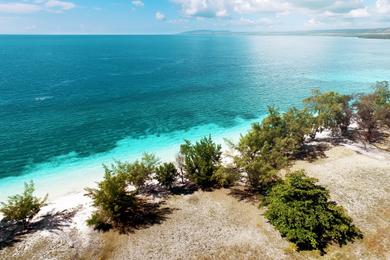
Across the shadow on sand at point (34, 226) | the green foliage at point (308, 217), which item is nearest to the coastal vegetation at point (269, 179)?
the green foliage at point (308, 217)

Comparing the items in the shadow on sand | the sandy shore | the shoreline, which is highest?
the shadow on sand

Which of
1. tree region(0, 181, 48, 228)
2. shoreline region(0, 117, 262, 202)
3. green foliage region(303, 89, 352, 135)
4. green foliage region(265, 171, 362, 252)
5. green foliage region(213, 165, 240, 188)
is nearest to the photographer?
green foliage region(265, 171, 362, 252)

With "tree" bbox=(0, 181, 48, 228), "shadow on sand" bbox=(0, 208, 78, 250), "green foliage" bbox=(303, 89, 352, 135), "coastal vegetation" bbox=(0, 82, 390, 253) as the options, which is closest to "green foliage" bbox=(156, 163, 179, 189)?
"coastal vegetation" bbox=(0, 82, 390, 253)

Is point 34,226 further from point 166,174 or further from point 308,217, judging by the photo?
point 308,217

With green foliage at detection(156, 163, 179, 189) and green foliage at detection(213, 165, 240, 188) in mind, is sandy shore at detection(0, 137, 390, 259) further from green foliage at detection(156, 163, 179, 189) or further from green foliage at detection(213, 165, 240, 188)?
green foliage at detection(156, 163, 179, 189)

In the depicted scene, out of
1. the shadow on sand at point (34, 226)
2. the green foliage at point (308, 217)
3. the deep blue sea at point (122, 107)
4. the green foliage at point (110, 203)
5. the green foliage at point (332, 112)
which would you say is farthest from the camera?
the deep blue sea at point (122, 107)

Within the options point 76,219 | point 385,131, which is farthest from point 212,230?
point 385,131

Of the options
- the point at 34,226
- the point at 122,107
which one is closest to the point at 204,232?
the point at 34,226

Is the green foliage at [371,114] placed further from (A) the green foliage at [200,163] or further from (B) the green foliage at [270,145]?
(A) the green foliage at [200,163]
